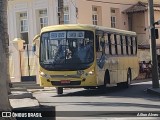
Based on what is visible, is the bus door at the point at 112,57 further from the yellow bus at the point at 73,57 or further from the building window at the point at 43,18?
the building window at the point at 43,18

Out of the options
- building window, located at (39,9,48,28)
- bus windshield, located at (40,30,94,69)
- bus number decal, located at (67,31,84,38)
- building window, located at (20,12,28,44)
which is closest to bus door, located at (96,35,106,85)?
bus windshield, located at (40,30,94,69)

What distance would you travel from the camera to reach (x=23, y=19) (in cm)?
3841

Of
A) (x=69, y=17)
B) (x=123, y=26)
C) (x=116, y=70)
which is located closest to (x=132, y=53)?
(x=116, y=70)

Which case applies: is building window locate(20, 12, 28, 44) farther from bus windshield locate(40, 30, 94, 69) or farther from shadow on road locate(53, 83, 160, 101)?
bus windshield locate(40, 30, 94, 69)

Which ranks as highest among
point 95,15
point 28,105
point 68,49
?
point 95,15

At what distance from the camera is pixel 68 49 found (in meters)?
20.2

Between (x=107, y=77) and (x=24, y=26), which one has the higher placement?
(x=24, y=26)

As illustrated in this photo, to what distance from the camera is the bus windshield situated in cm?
2005

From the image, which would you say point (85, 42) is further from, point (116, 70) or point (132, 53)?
point (132, 53)

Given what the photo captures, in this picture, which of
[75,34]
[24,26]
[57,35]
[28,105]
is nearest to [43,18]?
[24,26]

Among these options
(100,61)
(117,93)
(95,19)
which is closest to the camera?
(100,61)

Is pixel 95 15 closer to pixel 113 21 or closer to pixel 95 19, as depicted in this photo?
pixel 95 19

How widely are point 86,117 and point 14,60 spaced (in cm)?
2302

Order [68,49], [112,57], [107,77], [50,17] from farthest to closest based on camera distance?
[50,17] → [112,57] → [107,77] → [68,49]
